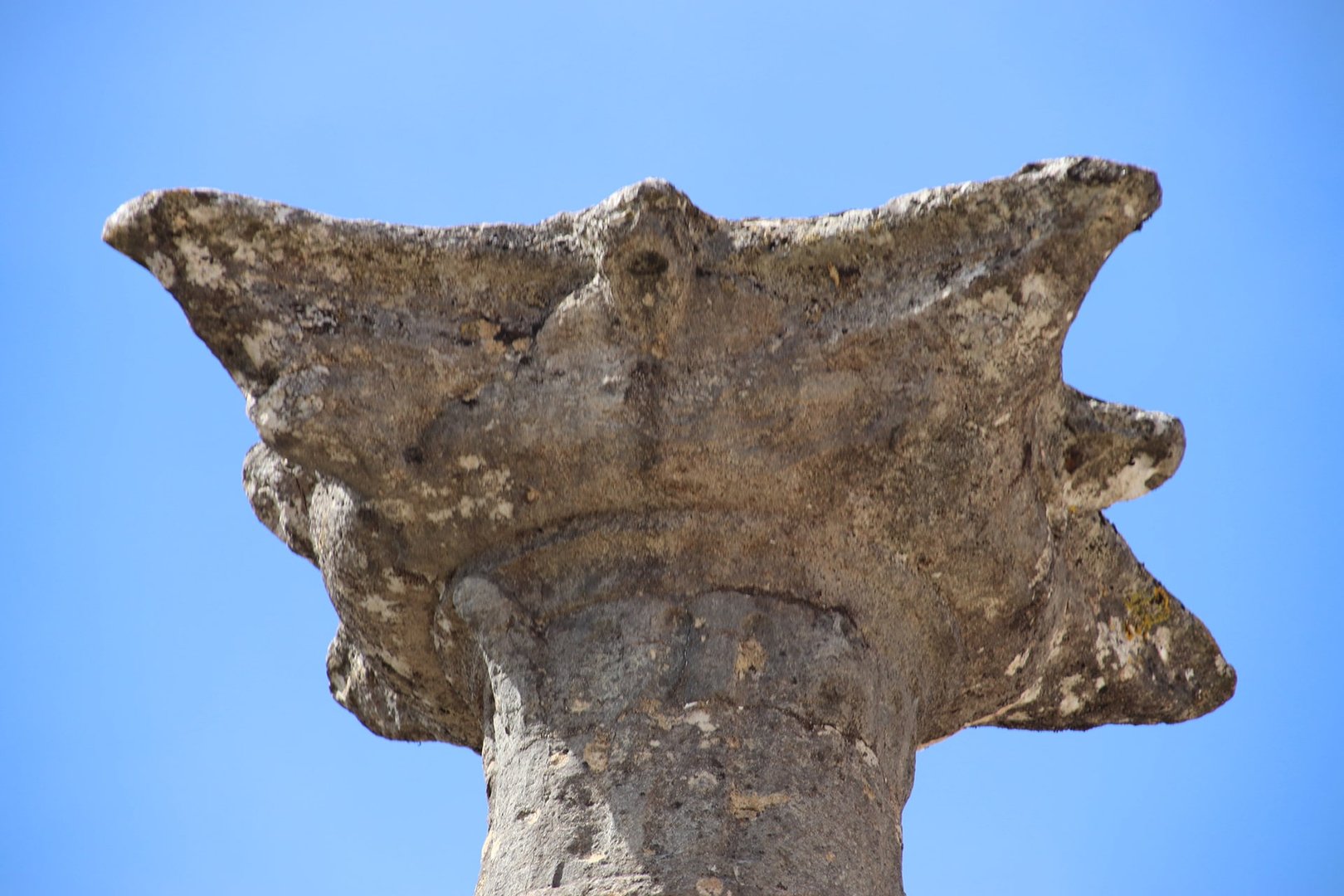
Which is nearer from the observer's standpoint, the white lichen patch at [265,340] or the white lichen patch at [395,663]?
the white lichen patch at [265,340]

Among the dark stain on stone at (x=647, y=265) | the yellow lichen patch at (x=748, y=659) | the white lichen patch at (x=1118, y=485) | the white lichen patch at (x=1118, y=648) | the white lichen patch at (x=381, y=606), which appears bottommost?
the yellow lichen patch at (x=748, y=659)

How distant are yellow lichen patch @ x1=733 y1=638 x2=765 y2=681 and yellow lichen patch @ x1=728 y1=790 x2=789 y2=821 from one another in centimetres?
26

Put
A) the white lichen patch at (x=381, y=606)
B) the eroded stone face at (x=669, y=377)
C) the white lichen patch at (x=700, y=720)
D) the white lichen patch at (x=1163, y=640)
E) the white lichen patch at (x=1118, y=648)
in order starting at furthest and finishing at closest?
the white lichen patch at (x=1163, y=640) < the white lichen patch at (x=1118, y=648) < the white lichen patch at (x=381, y=606) < the eroded stone face at (x=669, y=377) < the white lichen patch at (x=700, y=720)

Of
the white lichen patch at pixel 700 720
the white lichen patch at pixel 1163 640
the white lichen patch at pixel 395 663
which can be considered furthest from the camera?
the white lichen patch at pixel 1163 640

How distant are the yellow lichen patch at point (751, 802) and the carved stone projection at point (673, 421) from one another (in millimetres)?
148

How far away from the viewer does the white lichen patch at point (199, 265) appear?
3.57m

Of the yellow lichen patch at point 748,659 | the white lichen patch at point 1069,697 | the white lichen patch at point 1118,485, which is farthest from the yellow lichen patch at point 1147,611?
the yellow lichen patch at point 748,659

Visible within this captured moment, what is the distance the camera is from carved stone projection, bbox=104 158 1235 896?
11.4 ft

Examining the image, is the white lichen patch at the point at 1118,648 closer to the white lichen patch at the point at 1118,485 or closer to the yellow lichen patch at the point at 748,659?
the white lichen patch at the point at 1118,485

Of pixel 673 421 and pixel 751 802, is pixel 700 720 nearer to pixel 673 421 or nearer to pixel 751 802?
pixel 751 802

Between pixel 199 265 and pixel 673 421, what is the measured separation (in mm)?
965

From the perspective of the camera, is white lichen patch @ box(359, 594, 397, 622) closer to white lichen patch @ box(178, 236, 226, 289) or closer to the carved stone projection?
the carved stone projection

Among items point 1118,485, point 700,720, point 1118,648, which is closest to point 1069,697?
point 1118,648

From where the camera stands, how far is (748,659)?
3.45 metres
